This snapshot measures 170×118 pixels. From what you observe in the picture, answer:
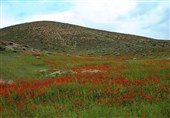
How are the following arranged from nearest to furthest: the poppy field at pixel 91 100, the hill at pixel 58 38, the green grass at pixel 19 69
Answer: the poppy field at pixel 91 100, the green grass at pixel 19 69, the hill at pixel 58 38

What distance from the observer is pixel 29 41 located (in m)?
96.2

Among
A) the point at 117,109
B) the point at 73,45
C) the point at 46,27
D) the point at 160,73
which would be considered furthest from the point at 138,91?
the point at 46,27

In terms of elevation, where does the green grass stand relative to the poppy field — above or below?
below

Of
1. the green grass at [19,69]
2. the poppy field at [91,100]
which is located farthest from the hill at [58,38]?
the poppy field at [91,100]

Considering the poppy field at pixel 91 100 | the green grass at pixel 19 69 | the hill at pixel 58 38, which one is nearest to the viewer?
the poppy field at pixel 91 100

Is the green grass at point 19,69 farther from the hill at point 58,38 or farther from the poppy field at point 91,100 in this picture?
the hill at point 58,38

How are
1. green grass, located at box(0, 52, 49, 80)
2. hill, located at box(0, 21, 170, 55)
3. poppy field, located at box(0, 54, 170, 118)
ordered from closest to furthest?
poppy field, located at box(0, 54, 170, 118), green grass, located at box(0, 52, 49, 80), hill, located at box(0, 21, 170, 55)

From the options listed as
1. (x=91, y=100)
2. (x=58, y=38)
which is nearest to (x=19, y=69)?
(x=91, y=100)

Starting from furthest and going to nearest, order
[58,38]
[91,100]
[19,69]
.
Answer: [58,38], [19,69], [91,100]

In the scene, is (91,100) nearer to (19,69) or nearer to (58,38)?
(19,69)

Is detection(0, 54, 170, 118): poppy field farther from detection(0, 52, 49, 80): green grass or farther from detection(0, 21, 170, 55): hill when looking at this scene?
detection(0, 21, 170, 55): hill

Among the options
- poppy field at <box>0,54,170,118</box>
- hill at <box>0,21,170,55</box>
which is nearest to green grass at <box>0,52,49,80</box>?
poppy field at <box>0,54,170,118</box>

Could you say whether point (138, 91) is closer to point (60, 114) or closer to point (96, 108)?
point (96, 108)

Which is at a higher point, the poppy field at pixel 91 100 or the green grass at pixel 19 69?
the poppy field at pixel 91 100
